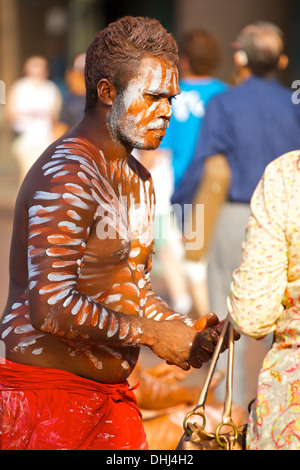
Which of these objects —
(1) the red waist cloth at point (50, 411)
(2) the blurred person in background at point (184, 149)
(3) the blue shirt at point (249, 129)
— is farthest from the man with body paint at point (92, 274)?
(2) the blurred person in background at point (184, 149)

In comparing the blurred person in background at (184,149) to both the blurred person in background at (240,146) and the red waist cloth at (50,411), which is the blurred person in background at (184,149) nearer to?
the blurred person in background at (240,146)

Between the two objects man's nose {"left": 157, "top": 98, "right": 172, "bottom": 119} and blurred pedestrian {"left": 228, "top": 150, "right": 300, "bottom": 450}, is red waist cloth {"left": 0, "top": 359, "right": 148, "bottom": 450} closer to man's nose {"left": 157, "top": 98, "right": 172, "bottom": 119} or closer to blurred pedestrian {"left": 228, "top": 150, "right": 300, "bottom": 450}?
blurred pedestrian {"left": 228, "top": 150, "right": 300, "bottom": 450}

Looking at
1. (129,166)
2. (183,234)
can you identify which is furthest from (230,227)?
(129,166)

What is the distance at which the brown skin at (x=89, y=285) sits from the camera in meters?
2.40

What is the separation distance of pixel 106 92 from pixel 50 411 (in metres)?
0.98

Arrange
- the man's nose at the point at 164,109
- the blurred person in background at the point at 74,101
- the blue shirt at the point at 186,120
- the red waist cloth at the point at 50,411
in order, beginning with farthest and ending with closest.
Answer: the blurred person in background at the point at 74,101, the blue shirt at the point at 186,120, the man's nose at the point at 164,109, the red waist cloth at the point at 50,411

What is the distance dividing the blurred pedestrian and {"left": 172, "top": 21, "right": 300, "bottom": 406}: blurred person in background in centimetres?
279

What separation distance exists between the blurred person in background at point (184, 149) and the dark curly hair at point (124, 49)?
10.5ft

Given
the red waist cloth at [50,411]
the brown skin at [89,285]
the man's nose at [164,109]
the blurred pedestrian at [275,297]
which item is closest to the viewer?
the blurred pedestrian at [275,297]

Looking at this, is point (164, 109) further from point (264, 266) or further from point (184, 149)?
point (184, 149)

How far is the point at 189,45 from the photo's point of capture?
6.59 metres

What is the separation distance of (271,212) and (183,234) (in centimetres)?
363

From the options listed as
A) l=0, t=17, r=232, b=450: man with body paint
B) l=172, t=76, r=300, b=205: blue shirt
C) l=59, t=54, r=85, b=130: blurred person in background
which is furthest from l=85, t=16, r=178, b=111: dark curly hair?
l=59, t=54, r=85, b=130: blurred person in background
